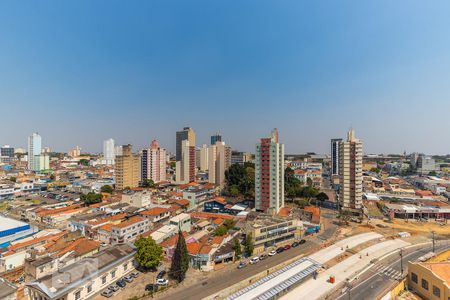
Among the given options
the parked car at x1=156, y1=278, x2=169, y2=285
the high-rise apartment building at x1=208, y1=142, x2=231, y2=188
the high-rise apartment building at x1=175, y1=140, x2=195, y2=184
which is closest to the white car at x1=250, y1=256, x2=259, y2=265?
the parked car at x1=156, y1=278, x2=169, y2=285

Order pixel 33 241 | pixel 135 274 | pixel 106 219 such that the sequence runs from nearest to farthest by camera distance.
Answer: pixel 135 274 → pixel 33 241 → pixel 106 219

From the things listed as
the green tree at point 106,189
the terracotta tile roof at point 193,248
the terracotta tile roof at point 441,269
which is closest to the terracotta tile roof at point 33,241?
the terracotta tile roof at point 193,248

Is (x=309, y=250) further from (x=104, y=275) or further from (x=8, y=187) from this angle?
(x=8, y=187)

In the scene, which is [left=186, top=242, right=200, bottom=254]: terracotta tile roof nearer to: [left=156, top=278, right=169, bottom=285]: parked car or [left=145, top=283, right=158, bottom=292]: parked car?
[left=156, top=278, right=169, bottom=285]: parked car

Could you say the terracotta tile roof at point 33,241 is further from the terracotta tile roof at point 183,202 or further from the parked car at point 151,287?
the terracotta tile roof at point 183,202

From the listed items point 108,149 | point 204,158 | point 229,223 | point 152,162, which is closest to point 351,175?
point 229,223

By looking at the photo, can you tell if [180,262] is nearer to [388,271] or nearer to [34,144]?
[388,271]
